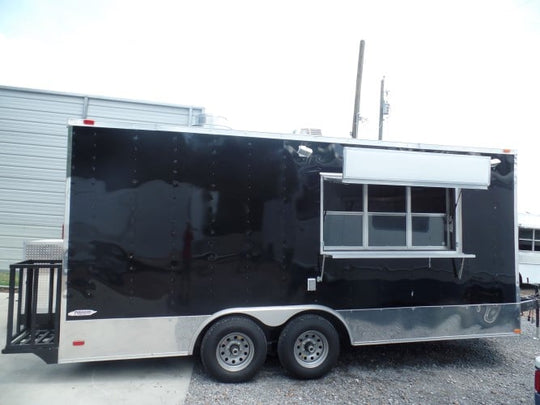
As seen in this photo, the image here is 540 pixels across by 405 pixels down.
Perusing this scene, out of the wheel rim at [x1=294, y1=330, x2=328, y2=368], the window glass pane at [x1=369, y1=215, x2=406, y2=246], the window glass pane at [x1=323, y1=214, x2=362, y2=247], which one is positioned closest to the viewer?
the wheel rim at [x1=294, y1=330, x2=328, y2=368]

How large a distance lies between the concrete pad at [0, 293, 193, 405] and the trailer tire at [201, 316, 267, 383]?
0.40m

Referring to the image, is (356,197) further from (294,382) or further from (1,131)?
(1,131)

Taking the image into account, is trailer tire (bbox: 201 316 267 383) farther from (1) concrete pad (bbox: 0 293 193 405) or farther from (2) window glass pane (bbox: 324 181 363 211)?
(2) window glass pane (bbox: 324 181 363 211)

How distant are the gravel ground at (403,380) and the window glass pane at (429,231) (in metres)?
1.65

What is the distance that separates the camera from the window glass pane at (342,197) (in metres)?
4.90

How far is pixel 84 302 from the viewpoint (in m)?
4.18

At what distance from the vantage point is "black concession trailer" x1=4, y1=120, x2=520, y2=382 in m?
4.26

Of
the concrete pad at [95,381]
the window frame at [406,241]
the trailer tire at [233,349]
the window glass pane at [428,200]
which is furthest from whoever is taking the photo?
the window glass pane at [428,200]

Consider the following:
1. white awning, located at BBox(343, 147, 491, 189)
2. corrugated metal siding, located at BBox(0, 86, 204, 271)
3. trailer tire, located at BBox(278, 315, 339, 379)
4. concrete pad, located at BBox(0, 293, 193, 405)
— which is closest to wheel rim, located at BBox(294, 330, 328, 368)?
trailer tire, located at BBox(278, 315, 339, 379)

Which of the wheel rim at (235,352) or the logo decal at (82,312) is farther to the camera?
the wheel rim at (235,352)

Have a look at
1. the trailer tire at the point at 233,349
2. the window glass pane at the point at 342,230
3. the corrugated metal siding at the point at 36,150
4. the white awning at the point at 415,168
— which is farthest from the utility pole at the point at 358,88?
the trailer tire at the point at 233,349

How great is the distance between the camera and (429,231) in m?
5.25

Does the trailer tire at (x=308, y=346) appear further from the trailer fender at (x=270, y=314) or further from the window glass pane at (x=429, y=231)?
the window glass pane at (x=429, y=231)

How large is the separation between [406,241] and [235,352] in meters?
2.55
